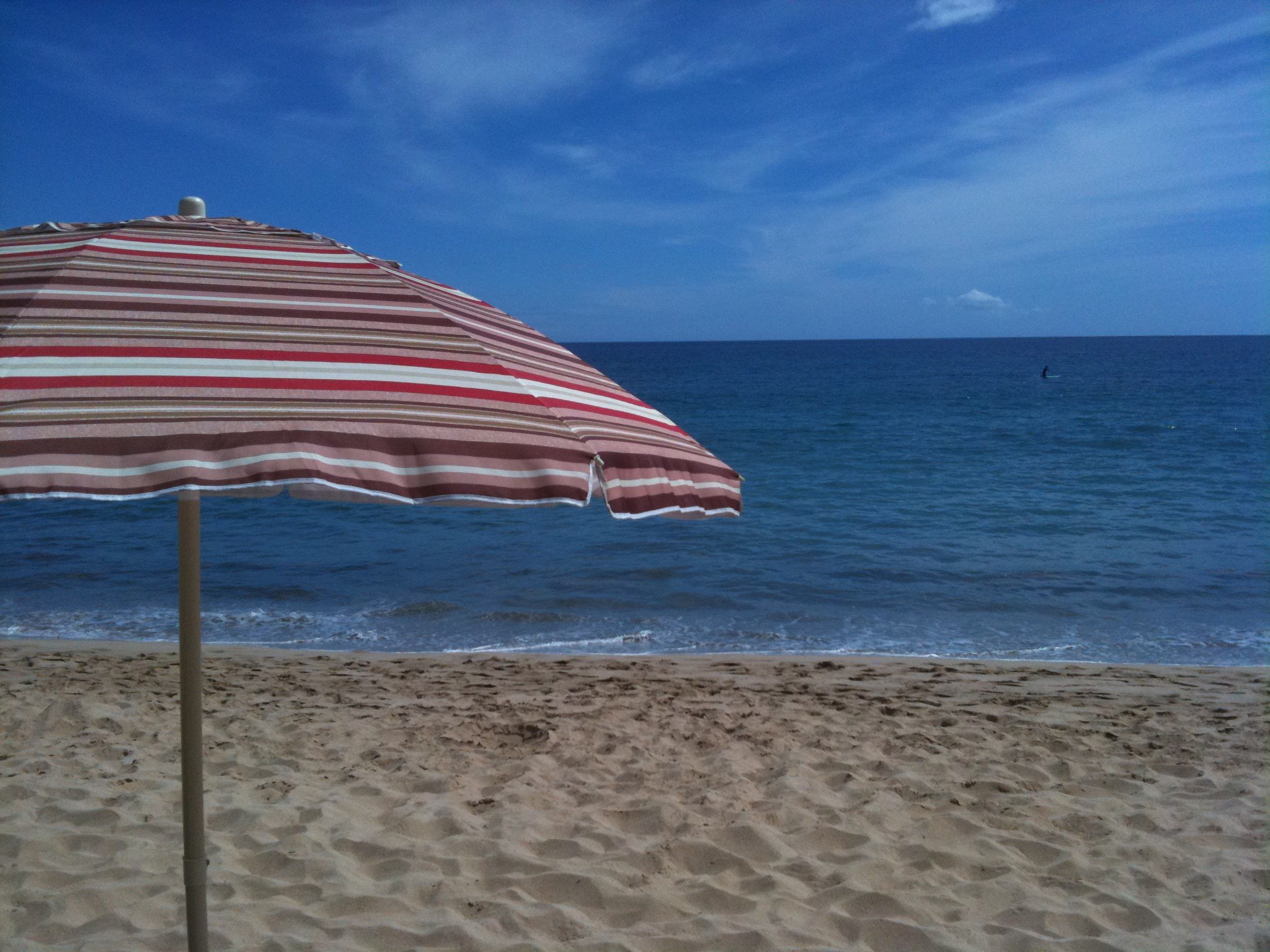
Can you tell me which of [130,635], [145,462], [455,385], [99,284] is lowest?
[130,635]

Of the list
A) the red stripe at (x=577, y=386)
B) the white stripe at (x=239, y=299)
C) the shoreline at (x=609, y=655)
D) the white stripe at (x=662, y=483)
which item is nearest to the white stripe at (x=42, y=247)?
the white stripe at (x=239, y=299)

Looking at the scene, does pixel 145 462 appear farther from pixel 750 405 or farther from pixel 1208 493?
pixel 750 405

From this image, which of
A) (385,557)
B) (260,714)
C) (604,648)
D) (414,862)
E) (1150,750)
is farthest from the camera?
(385,557)

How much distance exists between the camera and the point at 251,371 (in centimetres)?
179

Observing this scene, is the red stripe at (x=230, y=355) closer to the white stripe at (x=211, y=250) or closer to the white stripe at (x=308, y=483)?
the white stripe at (x=308, y=483)

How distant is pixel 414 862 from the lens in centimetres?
408

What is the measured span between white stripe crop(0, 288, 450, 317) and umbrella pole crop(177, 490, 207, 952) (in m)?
0.66

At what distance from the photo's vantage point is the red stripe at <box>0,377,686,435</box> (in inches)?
66.5

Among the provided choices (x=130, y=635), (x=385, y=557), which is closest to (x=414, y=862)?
(x=130, y=635)

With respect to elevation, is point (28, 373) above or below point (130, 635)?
above

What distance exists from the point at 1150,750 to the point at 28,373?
6137 mm

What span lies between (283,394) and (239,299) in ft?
1.39

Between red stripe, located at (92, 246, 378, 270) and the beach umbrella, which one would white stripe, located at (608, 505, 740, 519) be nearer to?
the beach umbrella

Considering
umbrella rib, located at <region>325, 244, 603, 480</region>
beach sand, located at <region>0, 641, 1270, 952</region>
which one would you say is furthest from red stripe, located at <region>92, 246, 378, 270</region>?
beach sand, located at <region>0, 641, 1270, 952</region>
